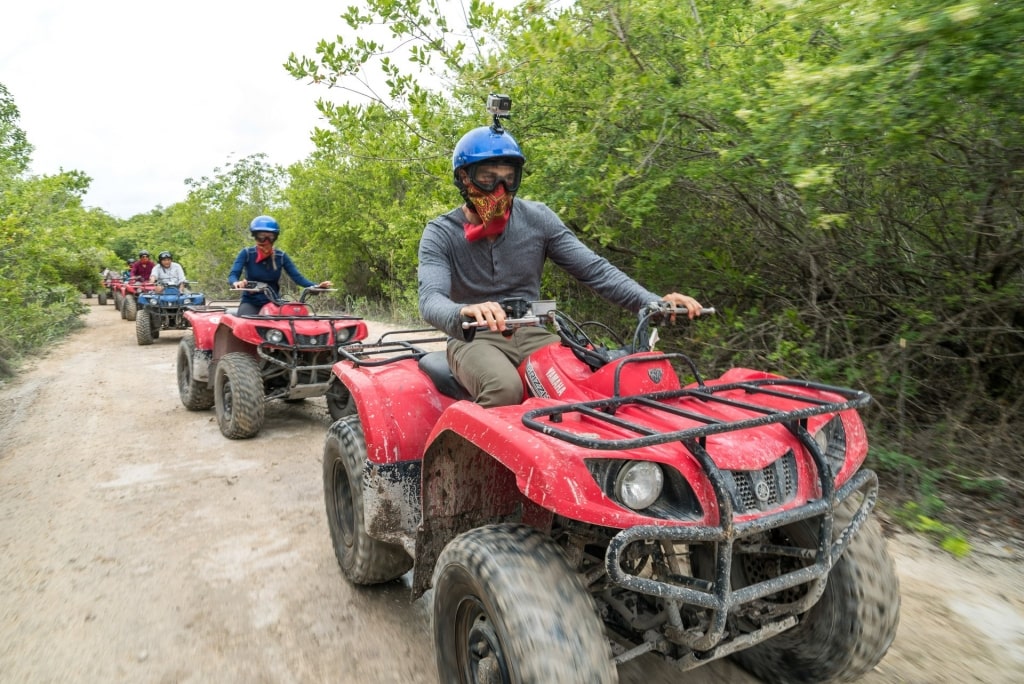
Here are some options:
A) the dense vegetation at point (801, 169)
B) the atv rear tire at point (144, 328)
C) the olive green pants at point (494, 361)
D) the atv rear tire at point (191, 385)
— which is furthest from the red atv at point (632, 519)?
the atv rear tire at point (144, 328)

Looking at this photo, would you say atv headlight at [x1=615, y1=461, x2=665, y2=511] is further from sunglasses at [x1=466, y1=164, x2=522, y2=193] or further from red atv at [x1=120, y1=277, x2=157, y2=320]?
red atv at [x1=120, y1=277, x2=157, y2=320]

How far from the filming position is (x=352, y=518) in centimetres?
336

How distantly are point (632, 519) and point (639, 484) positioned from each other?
0.14m

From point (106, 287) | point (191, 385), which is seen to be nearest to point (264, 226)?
point (191, 385)

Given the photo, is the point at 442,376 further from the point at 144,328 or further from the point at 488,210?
the point at 144,328

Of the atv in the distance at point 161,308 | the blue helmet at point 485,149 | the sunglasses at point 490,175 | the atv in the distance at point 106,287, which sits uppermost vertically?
the blue helmet at point 485,149

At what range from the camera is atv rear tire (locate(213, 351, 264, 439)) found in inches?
233

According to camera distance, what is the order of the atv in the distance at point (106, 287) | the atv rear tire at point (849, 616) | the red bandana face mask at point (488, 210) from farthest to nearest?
1. the atv in the distance at point (106, 287)
2. the red bandana face mask at point (488, 210)
3. the atv rear tire at point (849, 616)

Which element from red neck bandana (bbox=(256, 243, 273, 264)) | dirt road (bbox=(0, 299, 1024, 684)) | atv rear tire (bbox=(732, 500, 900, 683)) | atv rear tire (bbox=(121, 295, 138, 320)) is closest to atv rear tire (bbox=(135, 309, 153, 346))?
atv rear tire (bbox=(121, 295, 138, 320))

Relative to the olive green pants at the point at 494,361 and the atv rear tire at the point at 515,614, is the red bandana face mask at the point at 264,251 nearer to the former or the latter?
the olive green pants at the point at 494,361

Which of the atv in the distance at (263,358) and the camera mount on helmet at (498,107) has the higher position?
the camera mount on helmet at (498,107)

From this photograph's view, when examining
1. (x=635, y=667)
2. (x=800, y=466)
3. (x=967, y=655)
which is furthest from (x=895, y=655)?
(x=800, y=466)

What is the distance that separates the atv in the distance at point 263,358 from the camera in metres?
5.97

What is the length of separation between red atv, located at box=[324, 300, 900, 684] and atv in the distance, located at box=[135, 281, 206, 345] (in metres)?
12.7
